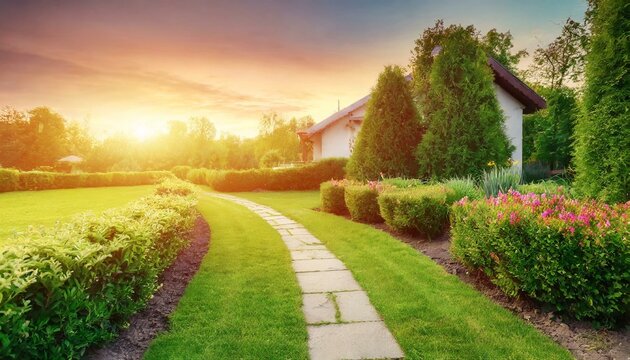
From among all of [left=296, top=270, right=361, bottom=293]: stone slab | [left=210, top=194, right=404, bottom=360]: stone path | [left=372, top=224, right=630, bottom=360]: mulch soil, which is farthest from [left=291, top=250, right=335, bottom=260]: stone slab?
[left=372, top=224, right=630, bottom=360]: mulch soil

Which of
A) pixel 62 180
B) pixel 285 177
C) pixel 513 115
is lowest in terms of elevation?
pixel 62 180

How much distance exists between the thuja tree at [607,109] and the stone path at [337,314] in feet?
12.4

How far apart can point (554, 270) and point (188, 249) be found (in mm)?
6209

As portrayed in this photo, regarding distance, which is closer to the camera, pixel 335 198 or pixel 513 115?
pixel 335 198

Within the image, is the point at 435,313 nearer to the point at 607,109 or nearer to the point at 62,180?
the point at 607,109

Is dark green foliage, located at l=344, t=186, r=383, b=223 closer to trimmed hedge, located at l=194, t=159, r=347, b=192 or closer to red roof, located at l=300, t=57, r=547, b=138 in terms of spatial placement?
red roof, located at l=300, t=57, r=547, b=138

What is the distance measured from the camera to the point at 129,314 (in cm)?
382

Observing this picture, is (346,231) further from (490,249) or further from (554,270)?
(554,270)

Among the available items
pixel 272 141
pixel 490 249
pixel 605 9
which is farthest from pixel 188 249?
pixel 272 141

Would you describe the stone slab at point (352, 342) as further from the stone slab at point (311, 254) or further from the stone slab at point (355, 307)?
the stone slab at point (311, 254)

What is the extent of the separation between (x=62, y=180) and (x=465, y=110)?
32752 millimetres

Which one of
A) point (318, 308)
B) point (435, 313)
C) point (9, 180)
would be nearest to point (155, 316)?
point (318, 308)

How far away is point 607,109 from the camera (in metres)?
5.26

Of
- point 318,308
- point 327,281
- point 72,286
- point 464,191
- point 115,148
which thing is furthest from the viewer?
point 115,148
